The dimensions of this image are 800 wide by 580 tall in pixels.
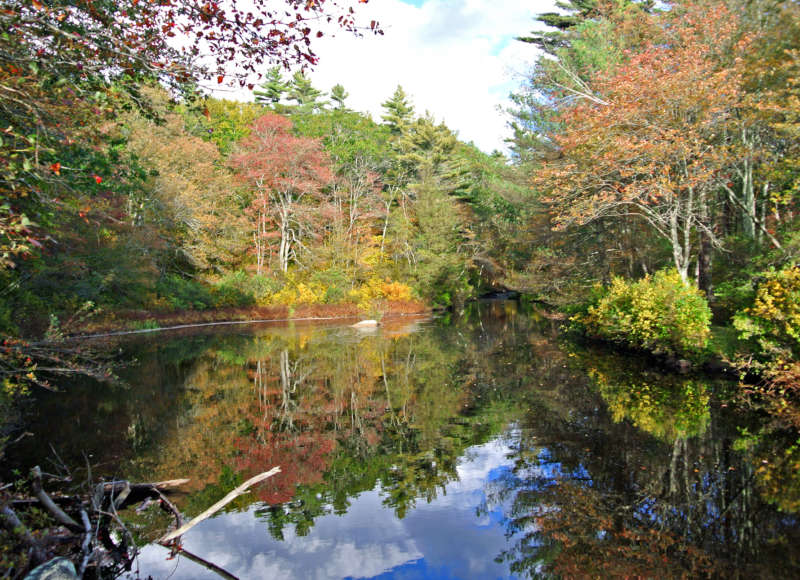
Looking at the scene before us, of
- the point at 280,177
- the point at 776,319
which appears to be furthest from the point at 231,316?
the point at 776,319

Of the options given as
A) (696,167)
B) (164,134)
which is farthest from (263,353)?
(164,134)

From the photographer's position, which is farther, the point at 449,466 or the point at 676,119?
the point at 676,119

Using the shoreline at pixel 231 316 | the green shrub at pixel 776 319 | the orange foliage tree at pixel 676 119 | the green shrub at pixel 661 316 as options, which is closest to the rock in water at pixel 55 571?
the green shrub at pixel 776 319

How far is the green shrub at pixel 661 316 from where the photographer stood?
1166 cm

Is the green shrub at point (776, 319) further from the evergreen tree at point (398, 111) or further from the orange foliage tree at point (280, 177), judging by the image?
the evergreen tree at point (398, 111)

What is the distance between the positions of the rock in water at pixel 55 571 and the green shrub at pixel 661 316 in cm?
1181

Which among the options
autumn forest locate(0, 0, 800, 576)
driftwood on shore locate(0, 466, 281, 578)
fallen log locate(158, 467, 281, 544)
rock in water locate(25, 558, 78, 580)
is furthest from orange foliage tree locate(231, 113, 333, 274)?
rock in water locate(25, 558, 78, 580)

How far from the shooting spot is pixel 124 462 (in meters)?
7.51

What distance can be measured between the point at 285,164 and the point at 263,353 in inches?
711

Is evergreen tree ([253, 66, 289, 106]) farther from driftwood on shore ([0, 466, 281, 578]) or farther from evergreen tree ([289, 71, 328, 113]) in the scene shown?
driftwood on shore ([0, 466, 281, 578])

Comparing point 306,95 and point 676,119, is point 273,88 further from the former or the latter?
point 676,119

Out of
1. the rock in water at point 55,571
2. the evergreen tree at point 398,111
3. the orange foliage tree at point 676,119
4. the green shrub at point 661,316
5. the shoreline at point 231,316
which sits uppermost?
the evergreen tree at point 398,111

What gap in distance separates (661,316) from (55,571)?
12.5 meters

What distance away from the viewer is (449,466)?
729 cm
